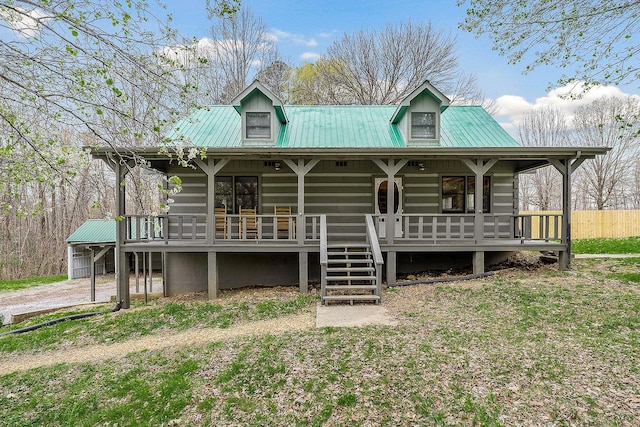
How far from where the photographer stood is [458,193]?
11766mm

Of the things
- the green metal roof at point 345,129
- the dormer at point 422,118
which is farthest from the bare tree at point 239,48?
the dormer at point 422,118

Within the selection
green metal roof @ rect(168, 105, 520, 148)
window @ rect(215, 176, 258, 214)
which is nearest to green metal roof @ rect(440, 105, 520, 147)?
green metal roof @ rect(168, 105, 520, 148)

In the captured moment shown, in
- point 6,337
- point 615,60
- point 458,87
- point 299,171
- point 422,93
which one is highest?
point 458,87

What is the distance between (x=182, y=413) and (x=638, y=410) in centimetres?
495

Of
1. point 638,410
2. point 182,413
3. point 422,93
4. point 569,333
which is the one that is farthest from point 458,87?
point 182,413

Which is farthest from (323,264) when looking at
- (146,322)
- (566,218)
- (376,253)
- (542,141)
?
(542,141)

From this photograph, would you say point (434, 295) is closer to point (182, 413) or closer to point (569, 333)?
point (569, 333)

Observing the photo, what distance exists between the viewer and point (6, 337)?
789cm

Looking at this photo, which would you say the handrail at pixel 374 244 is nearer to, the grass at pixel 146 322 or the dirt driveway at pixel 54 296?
the grass at pixel 146 322

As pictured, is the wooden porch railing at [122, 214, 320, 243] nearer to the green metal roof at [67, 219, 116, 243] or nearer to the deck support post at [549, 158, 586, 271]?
the deck support post at [549, 158, 586, 271]

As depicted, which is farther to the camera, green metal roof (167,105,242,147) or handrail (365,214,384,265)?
green metal roof (167,105,242,147)

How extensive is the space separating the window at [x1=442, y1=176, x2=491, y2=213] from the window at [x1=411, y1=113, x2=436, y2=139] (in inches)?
60.3

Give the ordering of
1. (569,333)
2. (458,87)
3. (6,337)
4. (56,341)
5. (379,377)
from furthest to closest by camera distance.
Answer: (458,87) < (6,337) < (56,341) < (569,333) < (379,377)

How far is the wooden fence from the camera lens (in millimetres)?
23047
